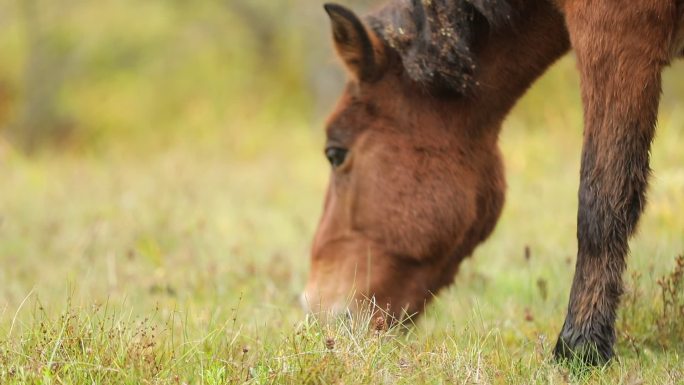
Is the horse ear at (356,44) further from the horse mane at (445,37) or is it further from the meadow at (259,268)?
the meadow at (259,268)

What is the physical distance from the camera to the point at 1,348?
283 cm

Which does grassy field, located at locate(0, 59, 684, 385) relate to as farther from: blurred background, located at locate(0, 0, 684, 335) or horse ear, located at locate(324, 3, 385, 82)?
horse ear, located at locate(324, 3, 385, 82)

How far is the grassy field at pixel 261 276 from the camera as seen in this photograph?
A: 9.07 feet

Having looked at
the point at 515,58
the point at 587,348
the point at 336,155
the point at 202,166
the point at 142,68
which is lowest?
the point at 202,166

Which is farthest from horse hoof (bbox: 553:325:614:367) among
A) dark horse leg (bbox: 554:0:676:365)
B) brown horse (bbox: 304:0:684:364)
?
brown horse (bbox: 304:0:684:364)

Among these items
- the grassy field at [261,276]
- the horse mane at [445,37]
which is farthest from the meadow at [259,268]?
the horse mane at [445,37]

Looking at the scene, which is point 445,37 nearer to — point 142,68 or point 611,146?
point 611,146

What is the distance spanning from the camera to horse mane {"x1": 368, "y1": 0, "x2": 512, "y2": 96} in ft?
12.4

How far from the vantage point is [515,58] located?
3898 millimetres

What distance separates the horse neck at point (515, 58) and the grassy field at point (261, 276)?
2.81 feet

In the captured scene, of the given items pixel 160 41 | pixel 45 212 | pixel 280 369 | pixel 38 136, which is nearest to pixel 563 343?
pixel 280 369

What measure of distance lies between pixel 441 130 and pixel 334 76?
31.0 feet

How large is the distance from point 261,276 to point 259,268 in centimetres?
22

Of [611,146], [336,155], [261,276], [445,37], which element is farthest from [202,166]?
[611,146]
